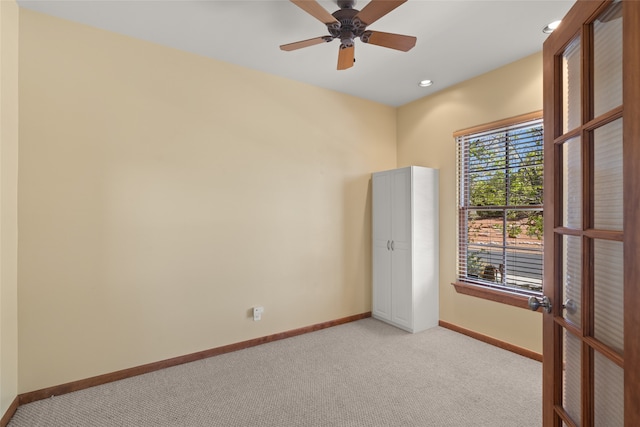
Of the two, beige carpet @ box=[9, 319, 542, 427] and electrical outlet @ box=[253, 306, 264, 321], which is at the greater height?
electrical outlet @ box=[253, 306, 264, 321]

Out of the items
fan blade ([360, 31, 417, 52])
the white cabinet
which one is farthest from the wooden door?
the white cabinet

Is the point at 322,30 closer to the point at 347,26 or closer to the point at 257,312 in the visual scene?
the point at 347,26

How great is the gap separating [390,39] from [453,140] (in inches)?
65.5

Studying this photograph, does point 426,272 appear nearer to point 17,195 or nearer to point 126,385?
point 126,385

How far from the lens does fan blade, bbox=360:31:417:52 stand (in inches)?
82.8

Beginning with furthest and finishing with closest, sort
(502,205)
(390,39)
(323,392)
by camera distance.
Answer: (502,205) < (323,392) < (390,39)

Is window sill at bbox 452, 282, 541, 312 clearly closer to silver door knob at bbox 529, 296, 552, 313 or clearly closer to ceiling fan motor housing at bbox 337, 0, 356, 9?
silver door knob at bbox 529, 296, 552, 313

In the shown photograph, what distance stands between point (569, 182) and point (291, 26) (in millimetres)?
2093

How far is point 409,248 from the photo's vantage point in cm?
340

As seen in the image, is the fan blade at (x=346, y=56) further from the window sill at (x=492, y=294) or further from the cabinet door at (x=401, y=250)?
the window sill at (x=492, y=294)

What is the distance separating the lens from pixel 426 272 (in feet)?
11.5

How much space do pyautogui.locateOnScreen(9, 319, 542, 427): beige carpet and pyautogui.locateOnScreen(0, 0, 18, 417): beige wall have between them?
1.07 ft

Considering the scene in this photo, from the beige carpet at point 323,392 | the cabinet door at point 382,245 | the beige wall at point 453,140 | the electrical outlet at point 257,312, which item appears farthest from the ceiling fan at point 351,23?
the beige carpet at point 323,392

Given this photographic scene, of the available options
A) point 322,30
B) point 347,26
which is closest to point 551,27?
point 347,26
